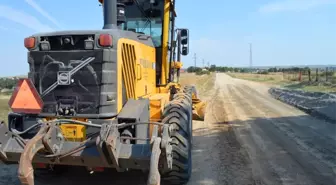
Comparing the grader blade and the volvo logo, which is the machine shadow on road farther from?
the volvo logo

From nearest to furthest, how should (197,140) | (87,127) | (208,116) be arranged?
(87,127) → (197,140) → (208,116)

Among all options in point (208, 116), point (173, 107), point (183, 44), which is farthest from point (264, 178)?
point (208, 116)

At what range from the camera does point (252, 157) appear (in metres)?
7.42

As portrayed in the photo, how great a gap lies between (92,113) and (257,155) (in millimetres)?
4062

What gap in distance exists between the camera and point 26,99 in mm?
5016

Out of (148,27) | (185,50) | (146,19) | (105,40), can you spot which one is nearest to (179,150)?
(105,40)

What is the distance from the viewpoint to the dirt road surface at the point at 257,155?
6.00 m

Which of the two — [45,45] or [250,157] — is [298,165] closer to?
[250,157]

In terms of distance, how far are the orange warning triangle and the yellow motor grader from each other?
0.04 ft

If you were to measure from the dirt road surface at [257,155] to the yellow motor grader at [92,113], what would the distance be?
111cm

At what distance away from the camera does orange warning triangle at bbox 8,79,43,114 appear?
498 cm

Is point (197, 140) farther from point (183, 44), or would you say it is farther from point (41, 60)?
point (41, 60)

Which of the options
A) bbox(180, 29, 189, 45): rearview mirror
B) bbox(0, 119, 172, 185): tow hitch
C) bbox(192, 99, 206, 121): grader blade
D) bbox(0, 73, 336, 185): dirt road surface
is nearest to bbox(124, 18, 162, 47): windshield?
bbox(180, 29, 189, 45): rearview mirror

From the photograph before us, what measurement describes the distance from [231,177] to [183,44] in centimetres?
360
